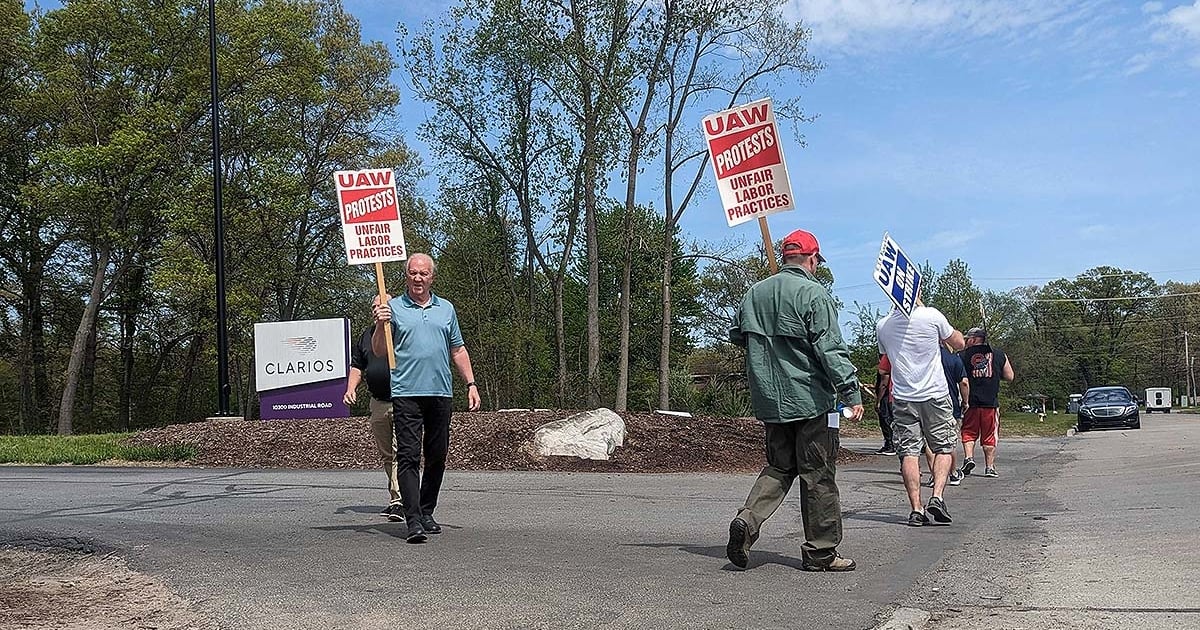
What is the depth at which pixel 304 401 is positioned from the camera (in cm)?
2080

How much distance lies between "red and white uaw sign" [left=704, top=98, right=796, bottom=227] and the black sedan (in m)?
33.2

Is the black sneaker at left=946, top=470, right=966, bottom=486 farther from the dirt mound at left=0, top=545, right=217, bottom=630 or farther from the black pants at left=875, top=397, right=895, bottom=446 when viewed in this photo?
the dirt mound at left=0, top=545, right=217, bottom=630

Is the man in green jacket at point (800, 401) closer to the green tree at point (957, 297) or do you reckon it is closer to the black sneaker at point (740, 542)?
the black sneaker at point (740, 542)

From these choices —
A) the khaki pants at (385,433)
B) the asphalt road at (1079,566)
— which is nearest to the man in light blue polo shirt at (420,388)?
the khaki pants at (385,433)

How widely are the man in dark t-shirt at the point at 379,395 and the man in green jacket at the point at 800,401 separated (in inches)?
125

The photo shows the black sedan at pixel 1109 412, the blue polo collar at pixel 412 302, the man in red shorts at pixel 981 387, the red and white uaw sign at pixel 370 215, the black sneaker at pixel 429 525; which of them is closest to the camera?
the black sneaker at pixel 429 525

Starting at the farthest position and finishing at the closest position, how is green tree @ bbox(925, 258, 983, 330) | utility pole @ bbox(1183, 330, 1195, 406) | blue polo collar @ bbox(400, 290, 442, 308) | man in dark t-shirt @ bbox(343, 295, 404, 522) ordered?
utility pole @ bbox(1183, 330, 1195, 406)
green tree @ bbox(925, 258, 983, 330)
man in dark t-shirt @ bbox(343, 295, 404, 522)
blue polo collar @ bbox(400, 290, 442, 308)

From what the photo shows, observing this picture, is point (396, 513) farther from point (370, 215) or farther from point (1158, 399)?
point (1158, 399)

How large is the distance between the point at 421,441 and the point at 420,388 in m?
0.37

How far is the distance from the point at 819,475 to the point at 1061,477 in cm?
888

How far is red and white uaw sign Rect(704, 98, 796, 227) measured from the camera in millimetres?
7785

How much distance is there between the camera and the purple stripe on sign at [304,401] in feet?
→ 67.9

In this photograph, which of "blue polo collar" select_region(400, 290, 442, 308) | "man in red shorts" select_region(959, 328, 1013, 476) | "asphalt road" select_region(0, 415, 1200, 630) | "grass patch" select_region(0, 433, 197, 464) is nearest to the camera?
"asphalt road" select_region(0, 415, 1200, 630)

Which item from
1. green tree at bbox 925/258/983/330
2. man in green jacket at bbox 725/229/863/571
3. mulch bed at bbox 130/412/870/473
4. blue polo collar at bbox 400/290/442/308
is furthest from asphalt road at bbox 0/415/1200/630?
green tree at bbox 925/258/983/330
